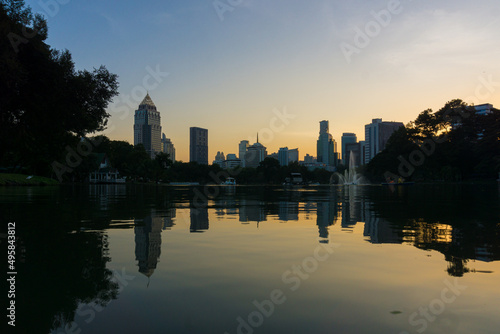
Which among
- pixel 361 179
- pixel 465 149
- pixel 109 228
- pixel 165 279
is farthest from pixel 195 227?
pixel 361 179

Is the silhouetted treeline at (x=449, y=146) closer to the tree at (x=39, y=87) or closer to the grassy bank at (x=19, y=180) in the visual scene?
the tree at (x=39, y=87)

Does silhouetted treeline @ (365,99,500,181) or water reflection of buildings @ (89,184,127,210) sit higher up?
silhouetted treeline @ (365,99,500,181)

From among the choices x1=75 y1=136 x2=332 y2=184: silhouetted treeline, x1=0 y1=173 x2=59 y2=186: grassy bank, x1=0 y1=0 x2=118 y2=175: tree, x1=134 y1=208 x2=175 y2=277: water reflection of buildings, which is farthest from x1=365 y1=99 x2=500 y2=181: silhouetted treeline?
x1=0 y1=173 x2=59 y2=186: grassy bank

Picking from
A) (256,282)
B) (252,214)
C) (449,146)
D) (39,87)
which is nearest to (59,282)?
(256,282)

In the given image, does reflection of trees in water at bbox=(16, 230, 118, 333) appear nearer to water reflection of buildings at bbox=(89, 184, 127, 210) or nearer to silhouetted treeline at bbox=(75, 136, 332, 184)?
water reflection of buildings at bbox=(89, 184, 127, 210)

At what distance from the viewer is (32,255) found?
641 centimetres

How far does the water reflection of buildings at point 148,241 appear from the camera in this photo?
19.1 ft

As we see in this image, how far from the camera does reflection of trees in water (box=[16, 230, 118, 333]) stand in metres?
3.71

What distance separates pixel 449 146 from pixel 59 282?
102 meters
